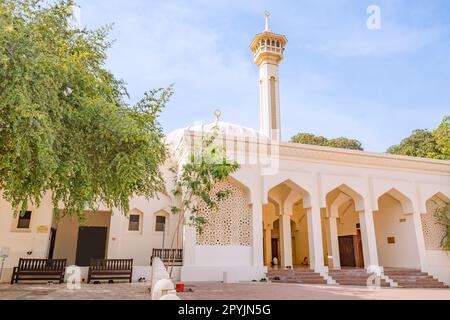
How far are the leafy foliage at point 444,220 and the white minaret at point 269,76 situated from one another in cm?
811

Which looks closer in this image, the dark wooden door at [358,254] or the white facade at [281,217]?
the white facade at [281,217]

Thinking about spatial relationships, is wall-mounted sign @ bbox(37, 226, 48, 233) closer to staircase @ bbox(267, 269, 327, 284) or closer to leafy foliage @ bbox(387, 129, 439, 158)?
staircase @ bbox(267, 269, 327, 284)

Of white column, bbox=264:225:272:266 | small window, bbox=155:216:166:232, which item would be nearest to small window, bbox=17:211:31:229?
small window, bbox=155:216:166:232

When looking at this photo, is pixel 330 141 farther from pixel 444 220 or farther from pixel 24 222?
pixel 24 222

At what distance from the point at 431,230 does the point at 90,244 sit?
50.4 ft


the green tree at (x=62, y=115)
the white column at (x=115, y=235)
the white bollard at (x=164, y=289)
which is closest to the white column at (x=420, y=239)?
the green tree at (x=62, y=115)

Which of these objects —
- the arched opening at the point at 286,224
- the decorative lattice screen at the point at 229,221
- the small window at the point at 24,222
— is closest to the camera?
the small window at the point at 24,222

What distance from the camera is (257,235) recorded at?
40.7 feet

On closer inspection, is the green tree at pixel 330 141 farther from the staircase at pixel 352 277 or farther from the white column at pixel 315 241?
the staircase at pixel 352 277

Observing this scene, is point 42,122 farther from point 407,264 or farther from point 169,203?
point 407,264

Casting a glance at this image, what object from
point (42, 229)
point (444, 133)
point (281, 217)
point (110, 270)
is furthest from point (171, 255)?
point (444, 133)

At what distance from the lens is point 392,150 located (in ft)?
99.0

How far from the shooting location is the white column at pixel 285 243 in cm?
1339
